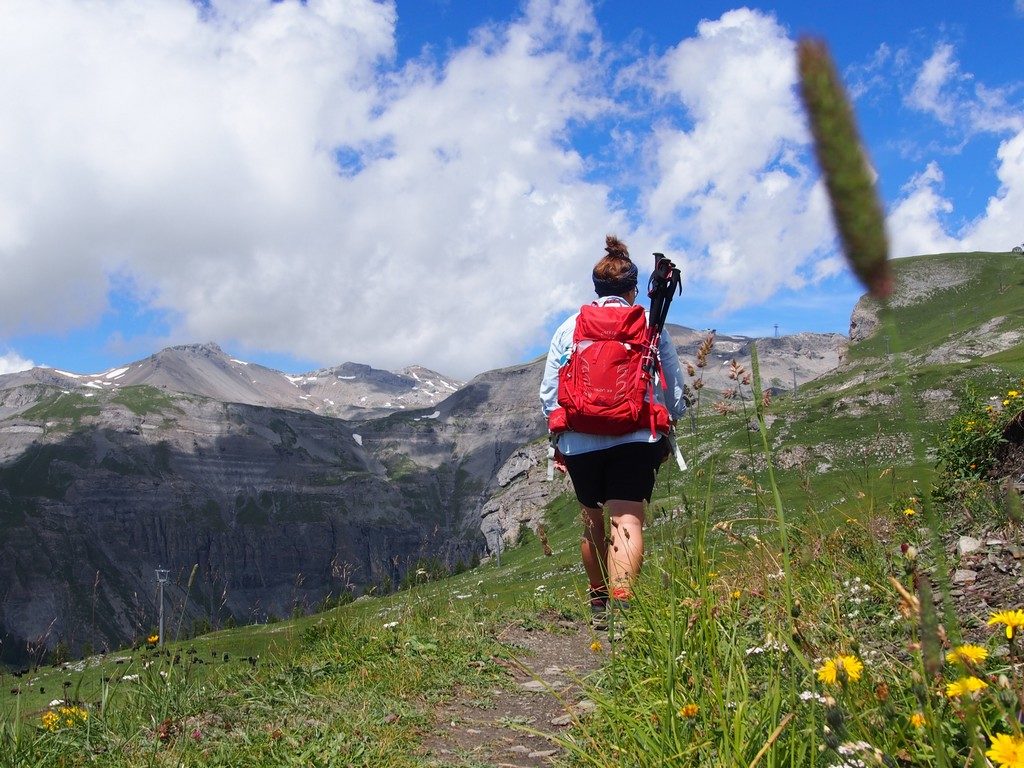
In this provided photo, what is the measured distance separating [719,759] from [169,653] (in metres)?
4.35

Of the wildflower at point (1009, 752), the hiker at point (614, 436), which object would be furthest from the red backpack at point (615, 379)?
the wildflower at point (1009, 752)

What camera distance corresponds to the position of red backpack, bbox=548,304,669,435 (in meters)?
5.95

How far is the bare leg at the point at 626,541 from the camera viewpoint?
5488 millimetres

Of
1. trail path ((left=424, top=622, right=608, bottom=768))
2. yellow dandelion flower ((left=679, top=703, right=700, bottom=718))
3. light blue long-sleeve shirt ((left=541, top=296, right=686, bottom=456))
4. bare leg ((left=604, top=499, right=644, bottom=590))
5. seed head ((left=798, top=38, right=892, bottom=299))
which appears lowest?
trail path ((left=424, top=622, right=608, bottom=768))

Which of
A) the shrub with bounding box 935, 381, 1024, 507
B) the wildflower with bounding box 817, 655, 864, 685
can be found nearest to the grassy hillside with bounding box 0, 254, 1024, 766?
the wildflower with bounding box 817, 655, 864, 685

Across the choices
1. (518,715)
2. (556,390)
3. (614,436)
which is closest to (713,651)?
(518,715)

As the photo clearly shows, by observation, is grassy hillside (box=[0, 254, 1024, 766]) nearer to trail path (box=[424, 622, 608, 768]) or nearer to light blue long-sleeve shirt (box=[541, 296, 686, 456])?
trail path (box=[424, 622, 608, 768])

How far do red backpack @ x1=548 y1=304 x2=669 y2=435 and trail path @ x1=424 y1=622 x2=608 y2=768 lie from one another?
153cm

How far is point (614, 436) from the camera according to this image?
6.14m

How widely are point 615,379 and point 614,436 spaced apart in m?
0.45

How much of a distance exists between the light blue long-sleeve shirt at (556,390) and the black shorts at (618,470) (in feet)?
0.19

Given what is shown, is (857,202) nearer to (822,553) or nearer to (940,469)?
(822,553)

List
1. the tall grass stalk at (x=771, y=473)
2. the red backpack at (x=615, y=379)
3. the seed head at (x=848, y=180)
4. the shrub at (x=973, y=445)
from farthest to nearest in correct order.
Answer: the shrub at (x=973, y=445) < the red backpack at (x=615, y=379) < the tall grass stalk at (x=771, y=473) < the seed head at (x=848, y=180)

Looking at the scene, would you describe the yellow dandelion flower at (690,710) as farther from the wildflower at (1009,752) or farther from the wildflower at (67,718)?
the wildflower at (67,718)
